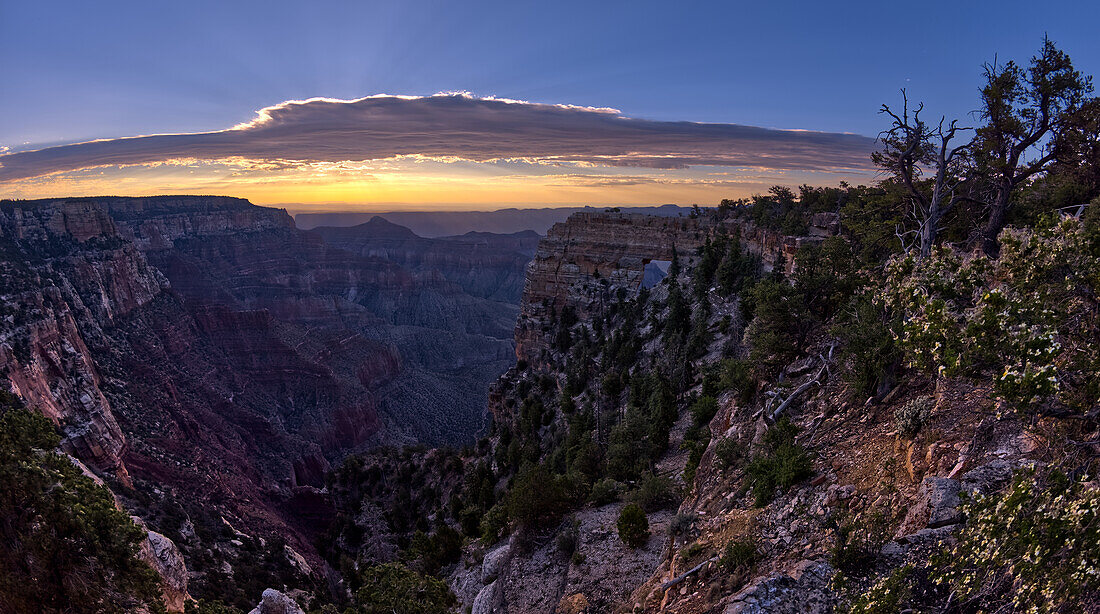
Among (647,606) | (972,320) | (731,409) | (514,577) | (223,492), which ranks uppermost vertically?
(972,320)

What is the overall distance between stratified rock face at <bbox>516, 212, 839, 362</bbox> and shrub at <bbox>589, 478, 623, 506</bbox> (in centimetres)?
3528

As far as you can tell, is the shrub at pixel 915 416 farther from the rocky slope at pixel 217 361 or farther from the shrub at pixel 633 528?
the rocky slope at pixel 217 361

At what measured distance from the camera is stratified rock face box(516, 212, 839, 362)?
2094 inches

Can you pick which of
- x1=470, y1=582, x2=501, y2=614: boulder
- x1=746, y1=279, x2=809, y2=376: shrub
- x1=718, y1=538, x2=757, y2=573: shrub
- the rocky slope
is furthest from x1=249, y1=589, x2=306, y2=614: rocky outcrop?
x1=746, y1=279, x2=809, y2=376: shrub

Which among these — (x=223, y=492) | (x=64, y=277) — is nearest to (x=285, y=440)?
(x=223, y=492)

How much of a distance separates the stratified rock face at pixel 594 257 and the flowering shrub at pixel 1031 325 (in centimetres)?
4250

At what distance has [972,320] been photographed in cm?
595

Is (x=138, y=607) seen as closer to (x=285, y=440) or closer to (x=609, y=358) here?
(x=609, y=358)

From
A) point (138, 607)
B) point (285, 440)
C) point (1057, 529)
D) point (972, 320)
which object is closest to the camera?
point (1057, 529)

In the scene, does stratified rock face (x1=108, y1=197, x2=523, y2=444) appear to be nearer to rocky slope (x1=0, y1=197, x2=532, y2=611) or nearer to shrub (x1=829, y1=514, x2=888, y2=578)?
rocky slope (x1=0, y1=197, x2=532, y2=611)

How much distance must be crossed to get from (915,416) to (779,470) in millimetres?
2797

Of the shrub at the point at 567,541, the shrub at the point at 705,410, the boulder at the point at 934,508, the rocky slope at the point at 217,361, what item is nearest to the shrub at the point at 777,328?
the shrub at the point at 705,410

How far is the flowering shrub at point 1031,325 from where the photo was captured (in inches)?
210

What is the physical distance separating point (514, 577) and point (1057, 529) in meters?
13.8
